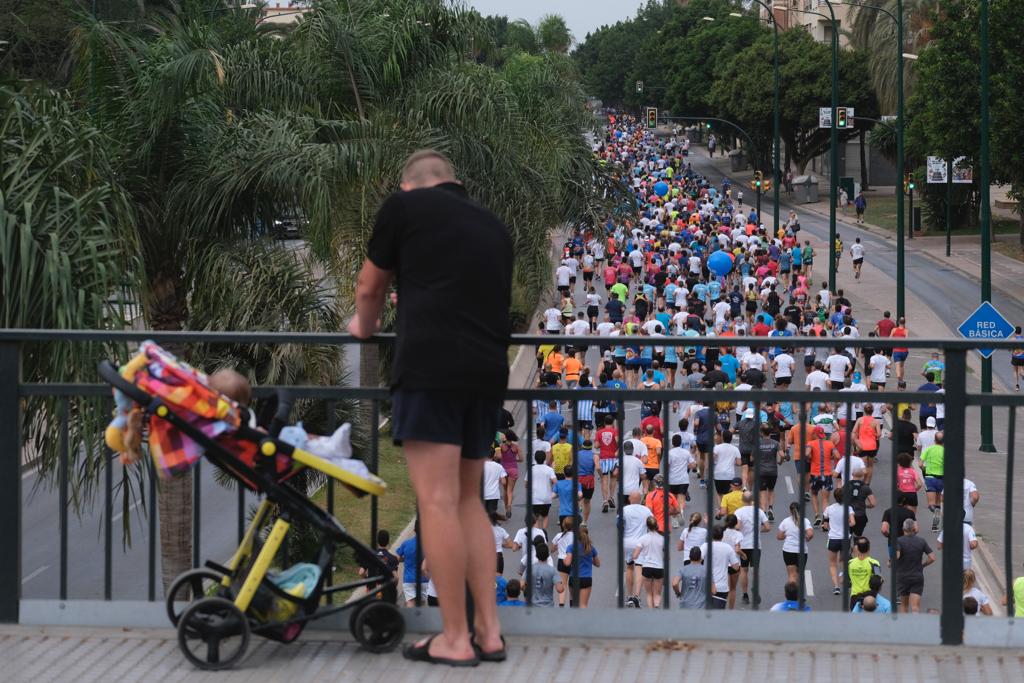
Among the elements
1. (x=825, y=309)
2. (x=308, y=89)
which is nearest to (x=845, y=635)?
(x=308, y=89)

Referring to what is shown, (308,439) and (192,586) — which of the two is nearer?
(308,439)

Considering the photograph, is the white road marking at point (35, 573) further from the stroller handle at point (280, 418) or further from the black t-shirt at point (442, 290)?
the black t-shirt at point (442, 290)

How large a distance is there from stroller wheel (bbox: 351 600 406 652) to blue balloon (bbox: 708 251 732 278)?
38869 mm

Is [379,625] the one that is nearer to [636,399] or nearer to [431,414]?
[431,414]

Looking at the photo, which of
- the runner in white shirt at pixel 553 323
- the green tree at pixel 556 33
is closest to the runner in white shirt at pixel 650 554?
the runner in white shirt at pixel 553 323

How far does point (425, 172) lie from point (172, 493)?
9.86m

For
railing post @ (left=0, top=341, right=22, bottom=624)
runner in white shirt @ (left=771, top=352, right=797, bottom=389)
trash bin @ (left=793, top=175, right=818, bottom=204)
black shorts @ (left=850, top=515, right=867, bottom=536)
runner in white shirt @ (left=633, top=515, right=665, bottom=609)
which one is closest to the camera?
railing post @ (left=0, top=341, right=22, bottom=624)

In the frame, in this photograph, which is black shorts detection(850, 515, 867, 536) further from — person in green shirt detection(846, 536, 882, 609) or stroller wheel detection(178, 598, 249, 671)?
stroller wheel detection(178, 598, 249, 671)

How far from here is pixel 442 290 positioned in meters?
5.14

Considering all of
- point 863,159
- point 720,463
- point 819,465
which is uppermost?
point 863,159

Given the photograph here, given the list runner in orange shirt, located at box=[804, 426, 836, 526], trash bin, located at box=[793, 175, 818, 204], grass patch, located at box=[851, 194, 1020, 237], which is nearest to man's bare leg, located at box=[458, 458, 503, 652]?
runner in orange shirt, located at box=[804, 426, 836, 526]

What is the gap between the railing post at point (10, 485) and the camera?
229 inches

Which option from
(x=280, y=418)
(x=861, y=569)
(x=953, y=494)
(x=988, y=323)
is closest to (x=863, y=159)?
(x=988, y=323)

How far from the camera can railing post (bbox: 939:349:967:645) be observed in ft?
18.3
